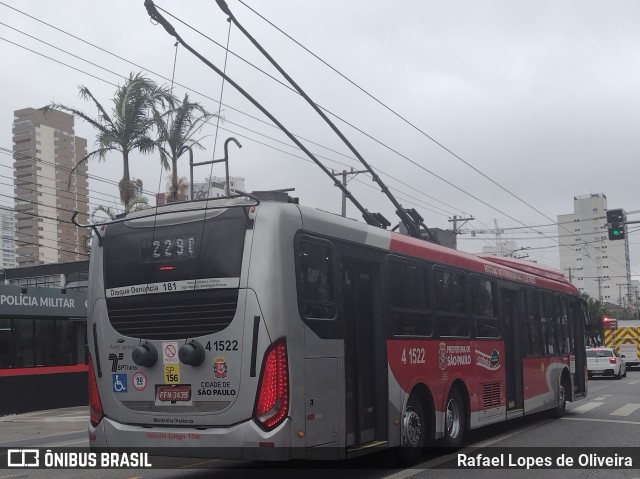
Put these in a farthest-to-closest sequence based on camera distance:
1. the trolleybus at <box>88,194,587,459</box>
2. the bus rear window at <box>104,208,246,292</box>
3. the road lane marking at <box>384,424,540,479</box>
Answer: the road lane marking at <box>384,424,540,479</box>
the bus rear window at <box>104,208,246,292</box>
the trolleybus at <box>88,194,587,459</box>

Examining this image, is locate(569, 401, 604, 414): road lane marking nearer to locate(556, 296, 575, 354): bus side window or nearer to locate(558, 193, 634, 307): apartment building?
locate(556, 296, 575, 354): bus side window

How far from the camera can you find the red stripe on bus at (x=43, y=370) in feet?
76.5

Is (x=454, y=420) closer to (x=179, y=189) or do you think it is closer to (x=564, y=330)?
(x=564, y=330)

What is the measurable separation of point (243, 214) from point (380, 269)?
7.87 feet

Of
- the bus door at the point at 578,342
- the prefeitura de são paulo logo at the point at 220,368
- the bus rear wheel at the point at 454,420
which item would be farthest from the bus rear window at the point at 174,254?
the bus door at the point at 578,342

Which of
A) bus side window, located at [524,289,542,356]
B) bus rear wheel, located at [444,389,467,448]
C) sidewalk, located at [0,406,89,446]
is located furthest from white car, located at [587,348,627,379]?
bus rear wheel, located at [444,389,467,448]

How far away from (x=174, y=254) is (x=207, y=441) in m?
2.04

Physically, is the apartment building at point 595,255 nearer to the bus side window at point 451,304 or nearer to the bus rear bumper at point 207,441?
the bus side window at point 451,304

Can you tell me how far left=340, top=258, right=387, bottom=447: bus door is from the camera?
946cm

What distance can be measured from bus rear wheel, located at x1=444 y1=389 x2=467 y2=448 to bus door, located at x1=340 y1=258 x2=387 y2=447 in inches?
83.8

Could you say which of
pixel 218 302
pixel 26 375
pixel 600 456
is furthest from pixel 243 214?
pixel 26 375

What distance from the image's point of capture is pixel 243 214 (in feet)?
28.3

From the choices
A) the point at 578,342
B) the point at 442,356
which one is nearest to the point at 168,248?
the point at 442,356

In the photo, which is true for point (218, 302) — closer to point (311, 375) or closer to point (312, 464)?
point (311, 375)
